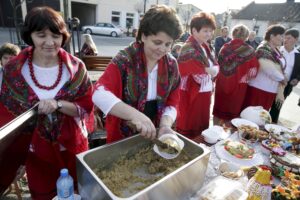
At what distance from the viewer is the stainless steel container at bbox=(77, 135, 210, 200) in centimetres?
89

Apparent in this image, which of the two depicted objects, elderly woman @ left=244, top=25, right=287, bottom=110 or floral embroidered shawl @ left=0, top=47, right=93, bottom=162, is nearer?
floral embroidered shawl @ left=0, top=47, right=93, bottom=162

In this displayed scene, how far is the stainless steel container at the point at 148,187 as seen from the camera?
0.89 metres

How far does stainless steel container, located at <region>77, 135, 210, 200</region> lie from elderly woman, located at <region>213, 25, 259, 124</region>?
200 cm

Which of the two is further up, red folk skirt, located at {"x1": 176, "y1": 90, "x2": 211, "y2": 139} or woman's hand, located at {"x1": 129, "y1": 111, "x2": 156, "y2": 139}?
woman's hand, located at {"x1": 129, "y1": 111, "x2": 156, "y2": 139}

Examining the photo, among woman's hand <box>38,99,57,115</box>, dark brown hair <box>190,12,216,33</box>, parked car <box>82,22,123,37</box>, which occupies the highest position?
dark brown hair <box>190,12,216,33</box>

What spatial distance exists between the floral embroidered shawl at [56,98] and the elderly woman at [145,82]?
0.24 meters

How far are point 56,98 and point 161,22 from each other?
2.59 feet

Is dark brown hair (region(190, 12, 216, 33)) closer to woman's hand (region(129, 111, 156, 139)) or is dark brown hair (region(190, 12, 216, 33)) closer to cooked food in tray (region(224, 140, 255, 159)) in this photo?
cooked food in tray (region(224, 140, 255, 159))

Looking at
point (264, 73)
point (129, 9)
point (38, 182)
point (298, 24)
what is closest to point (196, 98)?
point (264, 73)

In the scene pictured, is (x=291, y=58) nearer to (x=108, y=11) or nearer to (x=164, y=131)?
(x=164, y=131)

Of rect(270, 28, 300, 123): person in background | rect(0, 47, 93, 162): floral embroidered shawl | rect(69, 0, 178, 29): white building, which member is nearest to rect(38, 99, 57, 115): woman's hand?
rect(0, 47, 93, 162): floral embroidered shawl

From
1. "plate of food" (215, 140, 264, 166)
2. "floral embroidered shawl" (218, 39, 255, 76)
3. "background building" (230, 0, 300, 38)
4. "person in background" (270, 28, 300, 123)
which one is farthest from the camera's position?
"background building" (230, 0, 300, 38)

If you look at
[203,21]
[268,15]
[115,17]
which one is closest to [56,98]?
[203,21]

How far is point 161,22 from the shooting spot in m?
1.22
